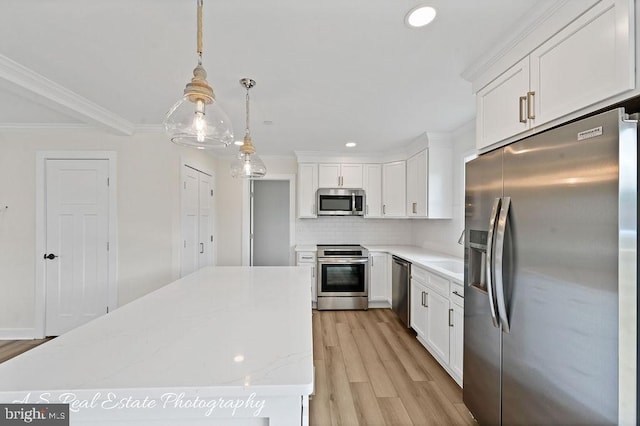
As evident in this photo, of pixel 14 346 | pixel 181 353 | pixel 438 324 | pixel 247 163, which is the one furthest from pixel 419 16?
pixel 14 346

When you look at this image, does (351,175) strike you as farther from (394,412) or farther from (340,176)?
(394,412)

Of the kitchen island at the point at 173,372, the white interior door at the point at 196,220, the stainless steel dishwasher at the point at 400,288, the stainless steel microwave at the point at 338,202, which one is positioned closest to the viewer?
the kitchen island at the point at 173,372

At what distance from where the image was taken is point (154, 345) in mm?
A: 1018

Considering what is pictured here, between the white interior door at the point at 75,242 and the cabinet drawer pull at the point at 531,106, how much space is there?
3.86 metres

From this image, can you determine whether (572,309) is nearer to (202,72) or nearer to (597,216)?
(597,216)

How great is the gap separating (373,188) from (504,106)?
9.41 feet

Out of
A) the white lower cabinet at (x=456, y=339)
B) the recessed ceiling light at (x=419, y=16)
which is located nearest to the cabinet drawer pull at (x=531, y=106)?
the recessed ceiling light at (x=419, y=16)

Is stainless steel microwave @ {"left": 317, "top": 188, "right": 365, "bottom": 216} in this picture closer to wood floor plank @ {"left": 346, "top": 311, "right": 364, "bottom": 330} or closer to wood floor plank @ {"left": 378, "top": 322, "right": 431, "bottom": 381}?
wood floor plank @ {"left": 346, "top": 311, "right": 364, "bottom": 330}

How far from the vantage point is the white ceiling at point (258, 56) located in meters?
1.37

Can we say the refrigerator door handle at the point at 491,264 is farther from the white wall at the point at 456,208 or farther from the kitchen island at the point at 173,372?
the white wall at the point at 456,208

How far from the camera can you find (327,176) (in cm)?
443

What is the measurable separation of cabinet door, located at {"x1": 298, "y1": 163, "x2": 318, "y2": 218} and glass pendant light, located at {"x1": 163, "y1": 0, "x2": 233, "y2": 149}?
3.07m

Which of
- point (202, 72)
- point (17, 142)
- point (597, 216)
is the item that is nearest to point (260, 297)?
point (202, 72)

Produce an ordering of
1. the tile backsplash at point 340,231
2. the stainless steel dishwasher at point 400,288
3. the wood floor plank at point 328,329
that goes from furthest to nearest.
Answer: the tile backsplash at point 340,231, the stainless steel dishwasher at point 400,288, the wood floor plank at point 328,329
